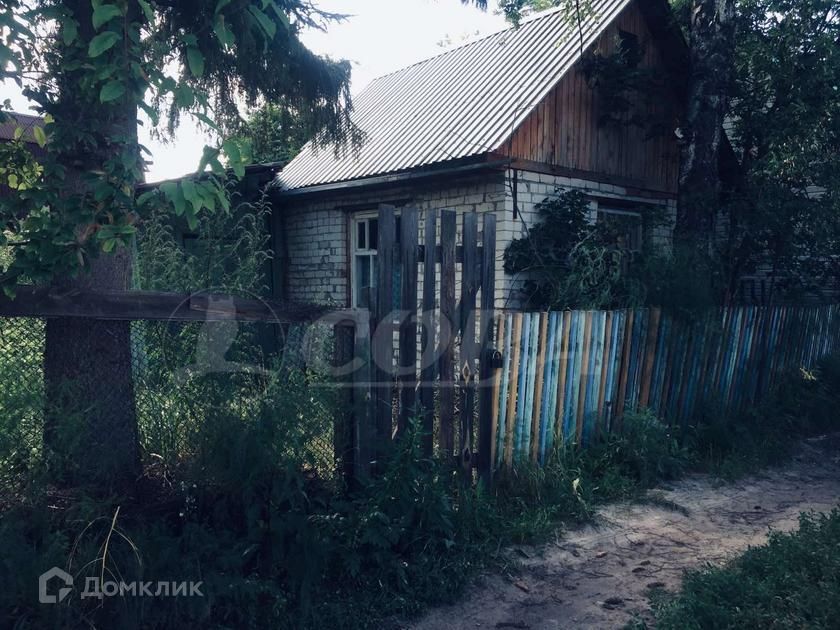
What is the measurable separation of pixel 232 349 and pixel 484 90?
20.6 feet

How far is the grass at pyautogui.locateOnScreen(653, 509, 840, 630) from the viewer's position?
3.19 metres

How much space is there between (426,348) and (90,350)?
2.05 metres

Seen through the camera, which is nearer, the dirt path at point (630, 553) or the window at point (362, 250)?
the dirt path at point (630, 553)

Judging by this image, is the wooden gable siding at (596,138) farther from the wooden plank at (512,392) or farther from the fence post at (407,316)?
the fence post at (407,316)

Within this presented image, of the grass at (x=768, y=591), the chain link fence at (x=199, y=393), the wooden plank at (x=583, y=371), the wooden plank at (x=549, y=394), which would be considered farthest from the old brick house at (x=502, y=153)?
the grass at (x=768, y=591)

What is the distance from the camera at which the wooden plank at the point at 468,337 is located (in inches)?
190

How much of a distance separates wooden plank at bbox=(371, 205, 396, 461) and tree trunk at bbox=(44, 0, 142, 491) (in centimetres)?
144

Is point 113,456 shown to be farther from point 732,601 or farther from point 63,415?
point 732,601

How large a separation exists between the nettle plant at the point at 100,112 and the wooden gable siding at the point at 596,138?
166 inches

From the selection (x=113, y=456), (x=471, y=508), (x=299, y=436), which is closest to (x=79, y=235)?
(x=113, y=456)

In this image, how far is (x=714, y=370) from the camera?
709cm

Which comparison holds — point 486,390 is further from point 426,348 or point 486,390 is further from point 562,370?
point 562,370

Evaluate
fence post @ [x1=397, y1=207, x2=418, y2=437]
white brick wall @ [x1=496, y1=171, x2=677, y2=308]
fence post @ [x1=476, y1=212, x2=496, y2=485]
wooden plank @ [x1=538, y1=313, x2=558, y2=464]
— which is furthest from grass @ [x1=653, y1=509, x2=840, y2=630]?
white brick wall @ [x1=496, y1=171, x2=677, y2=308]

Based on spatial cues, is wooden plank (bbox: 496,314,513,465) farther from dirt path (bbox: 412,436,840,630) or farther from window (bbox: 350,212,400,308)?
window (bbox: 350,212,400,308)
